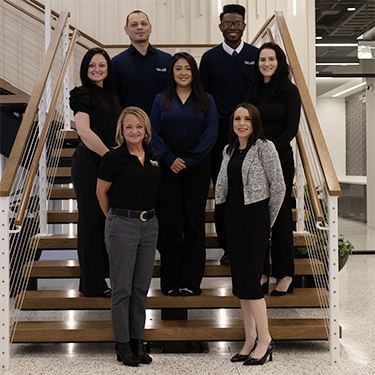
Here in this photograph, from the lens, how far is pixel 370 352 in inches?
121

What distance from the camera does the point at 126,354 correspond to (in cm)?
283

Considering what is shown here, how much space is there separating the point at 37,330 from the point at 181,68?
6.00 feet

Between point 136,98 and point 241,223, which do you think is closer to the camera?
point 241,223

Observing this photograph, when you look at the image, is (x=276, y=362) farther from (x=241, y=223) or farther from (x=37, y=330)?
(x=37, y=330)

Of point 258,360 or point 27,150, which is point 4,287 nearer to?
point 258,360

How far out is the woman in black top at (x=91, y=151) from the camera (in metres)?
3.10

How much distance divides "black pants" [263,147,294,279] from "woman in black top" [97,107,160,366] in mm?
821

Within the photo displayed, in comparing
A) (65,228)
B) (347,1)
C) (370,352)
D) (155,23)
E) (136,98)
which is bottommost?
(370,352)

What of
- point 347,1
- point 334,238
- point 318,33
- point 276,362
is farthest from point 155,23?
point 276,362

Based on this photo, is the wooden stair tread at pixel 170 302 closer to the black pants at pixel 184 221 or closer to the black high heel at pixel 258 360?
the black pants at pixel 184 221

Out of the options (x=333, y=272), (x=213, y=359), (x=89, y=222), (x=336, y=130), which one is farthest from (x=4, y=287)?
(x=336, y=130)

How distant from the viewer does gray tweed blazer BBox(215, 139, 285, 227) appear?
275 centimetres

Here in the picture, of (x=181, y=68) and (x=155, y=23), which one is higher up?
(x=155, y=23)

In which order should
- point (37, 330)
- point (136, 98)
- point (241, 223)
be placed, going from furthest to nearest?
point (136, 98)
point (37, 330)
point (241, 223)
